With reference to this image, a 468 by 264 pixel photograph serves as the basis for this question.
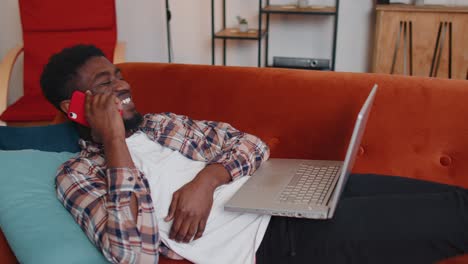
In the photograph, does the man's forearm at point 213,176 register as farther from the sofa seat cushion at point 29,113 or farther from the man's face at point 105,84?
the sofa seat cushion at point 29,113

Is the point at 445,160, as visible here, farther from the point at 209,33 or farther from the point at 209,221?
the point at 209,33

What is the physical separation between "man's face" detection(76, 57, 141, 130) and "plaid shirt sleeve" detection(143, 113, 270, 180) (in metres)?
0.11

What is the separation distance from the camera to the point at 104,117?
1.28m

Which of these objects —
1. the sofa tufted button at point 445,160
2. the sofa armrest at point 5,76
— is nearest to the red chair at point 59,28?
the sofa armrest at point 5,76

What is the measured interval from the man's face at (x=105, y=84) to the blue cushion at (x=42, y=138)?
10.0 inches

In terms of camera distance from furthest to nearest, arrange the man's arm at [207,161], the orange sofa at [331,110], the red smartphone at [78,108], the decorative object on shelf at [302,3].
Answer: the decorative object on shelf at [302,3] < the orange sofa at [331,110] < the red smartphone at [78,108] < the man's arm at [207,161]

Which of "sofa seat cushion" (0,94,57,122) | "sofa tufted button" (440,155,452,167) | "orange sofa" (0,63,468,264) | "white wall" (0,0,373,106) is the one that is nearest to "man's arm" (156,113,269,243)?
"orange sofa" (0,63,468,264)

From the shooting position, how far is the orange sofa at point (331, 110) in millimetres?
1527

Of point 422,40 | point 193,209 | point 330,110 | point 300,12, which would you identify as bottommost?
point 193,209

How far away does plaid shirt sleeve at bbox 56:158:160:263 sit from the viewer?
1.13 metres

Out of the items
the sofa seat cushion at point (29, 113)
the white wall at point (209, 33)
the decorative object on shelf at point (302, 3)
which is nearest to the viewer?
the sofa seat cushion at point (29, 113)

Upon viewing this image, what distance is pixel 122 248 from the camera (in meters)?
1.12

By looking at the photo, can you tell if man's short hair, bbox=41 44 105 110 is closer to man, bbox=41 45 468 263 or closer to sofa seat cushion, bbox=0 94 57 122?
man, bbox=41 45 468 263

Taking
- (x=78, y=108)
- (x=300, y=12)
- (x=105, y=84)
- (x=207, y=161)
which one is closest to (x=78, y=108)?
(x=78, y=108)
